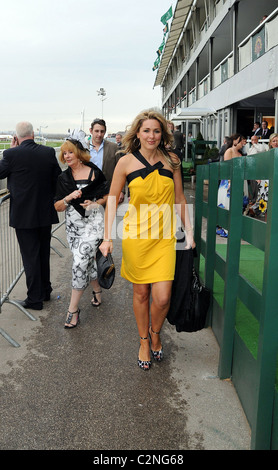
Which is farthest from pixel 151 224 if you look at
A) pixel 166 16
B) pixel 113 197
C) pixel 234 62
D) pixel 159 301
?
pixel 166 16

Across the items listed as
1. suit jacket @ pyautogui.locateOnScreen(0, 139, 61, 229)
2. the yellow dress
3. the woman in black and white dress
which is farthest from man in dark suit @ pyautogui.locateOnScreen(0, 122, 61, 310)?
the yellow dress

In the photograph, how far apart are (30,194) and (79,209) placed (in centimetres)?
66

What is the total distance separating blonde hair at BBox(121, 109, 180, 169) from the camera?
353 cm

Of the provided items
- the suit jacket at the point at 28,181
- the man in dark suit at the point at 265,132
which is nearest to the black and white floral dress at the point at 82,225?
the suit jacket at the point at 28,181

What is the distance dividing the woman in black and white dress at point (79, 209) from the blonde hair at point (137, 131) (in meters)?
0.98

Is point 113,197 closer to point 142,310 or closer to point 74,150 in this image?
point 142,310

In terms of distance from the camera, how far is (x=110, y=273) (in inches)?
152

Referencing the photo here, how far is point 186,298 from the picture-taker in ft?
11.8

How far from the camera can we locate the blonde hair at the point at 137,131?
3.53 m

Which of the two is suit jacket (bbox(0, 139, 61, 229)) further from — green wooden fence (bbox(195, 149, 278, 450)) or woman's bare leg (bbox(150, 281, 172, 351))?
woman's bare leg (bbox(150, 281, 172, 351))

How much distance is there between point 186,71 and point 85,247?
30.3 metres
